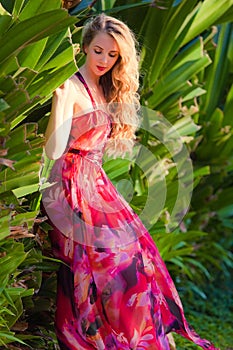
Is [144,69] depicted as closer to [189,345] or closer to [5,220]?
[189,345]

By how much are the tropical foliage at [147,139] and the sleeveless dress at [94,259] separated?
91 millimetres

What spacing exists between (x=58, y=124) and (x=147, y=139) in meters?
1.27

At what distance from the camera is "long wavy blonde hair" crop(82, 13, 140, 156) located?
2.50 m

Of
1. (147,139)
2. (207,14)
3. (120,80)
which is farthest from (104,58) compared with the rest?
(207,14)

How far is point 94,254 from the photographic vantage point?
2.50m

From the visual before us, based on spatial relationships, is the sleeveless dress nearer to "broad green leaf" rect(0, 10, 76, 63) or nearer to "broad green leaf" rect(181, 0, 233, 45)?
"broad green leaf" rect(0, 10, 76, 63)

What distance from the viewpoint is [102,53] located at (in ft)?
8.19

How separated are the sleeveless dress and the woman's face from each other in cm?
7

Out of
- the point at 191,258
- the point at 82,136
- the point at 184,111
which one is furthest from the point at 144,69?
the point at 191,258

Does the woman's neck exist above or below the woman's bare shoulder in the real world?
above

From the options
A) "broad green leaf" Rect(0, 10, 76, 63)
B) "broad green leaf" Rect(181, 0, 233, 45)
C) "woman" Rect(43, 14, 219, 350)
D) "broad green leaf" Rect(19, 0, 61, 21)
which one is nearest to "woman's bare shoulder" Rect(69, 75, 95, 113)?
"woman" Rect(43, 14, 219, 350)

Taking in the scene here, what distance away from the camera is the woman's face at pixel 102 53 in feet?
8.16

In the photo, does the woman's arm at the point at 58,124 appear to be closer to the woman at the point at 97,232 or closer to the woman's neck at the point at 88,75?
the woman at the point at 97,232

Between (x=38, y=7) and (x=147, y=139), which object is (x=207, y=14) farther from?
(x=38, y=7)
